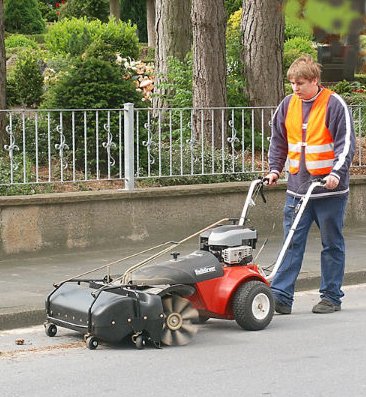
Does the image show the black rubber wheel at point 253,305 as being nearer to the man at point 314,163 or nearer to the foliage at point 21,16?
the man at point 314,163

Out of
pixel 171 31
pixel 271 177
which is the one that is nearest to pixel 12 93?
pixel 171 31

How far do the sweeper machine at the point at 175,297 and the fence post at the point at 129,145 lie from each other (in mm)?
3897

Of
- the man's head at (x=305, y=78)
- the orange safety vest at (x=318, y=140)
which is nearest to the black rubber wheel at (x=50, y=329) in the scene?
the orange safety vest at (x=318, y=140)

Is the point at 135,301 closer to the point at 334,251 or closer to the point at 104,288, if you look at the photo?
the point at 104,288

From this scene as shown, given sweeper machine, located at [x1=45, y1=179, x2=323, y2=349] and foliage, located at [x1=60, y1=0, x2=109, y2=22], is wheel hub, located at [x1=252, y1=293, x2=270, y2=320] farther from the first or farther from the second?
foliage, located at [x1=60, y1=0, x2=109, y2=22]

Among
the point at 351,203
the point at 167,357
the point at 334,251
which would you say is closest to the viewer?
the point at 167,357

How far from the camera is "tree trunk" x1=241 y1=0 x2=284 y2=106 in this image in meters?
13.1

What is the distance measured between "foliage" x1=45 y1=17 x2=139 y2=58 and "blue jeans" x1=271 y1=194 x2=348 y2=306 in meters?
15.6

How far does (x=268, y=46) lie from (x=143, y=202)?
3.77 meters

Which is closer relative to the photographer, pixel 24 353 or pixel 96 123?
pixel 24 353

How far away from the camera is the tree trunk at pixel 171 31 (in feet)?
53.1

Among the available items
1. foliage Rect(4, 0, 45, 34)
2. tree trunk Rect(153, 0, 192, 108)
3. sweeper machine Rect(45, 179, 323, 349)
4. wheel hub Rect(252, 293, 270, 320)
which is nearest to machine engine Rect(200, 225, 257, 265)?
sweeper machine Rect(45, 179, 323, 349)

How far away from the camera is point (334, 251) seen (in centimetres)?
706

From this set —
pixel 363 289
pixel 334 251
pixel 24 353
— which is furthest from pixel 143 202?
pixel 24 353
